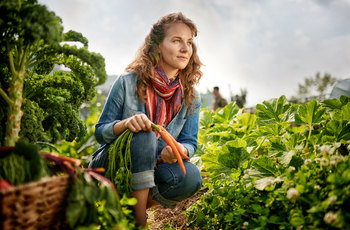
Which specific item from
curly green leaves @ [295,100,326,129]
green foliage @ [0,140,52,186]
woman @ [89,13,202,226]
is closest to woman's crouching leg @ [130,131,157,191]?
woman @ [89,13,202,226]

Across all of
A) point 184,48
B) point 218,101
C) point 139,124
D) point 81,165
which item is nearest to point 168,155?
point 139,124

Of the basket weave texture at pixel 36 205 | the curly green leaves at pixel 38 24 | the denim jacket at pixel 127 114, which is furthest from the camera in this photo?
the denim jacket at pixel 127 114

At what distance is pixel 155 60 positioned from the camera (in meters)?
1.81

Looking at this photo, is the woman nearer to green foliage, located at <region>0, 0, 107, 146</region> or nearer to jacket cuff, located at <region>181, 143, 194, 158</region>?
jacket cuff, located at <region>181, 143, 194, 158</region>

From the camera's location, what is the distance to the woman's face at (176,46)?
1724mm

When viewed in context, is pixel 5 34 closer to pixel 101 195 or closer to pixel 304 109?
pixel 101 195

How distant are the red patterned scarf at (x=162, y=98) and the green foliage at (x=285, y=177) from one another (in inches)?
18.9

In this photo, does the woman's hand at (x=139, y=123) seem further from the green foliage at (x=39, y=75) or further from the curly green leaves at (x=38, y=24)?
the curly green leaves at (x=38, y=24)

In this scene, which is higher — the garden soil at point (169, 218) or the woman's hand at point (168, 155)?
the woman's hand at point (168, 155)

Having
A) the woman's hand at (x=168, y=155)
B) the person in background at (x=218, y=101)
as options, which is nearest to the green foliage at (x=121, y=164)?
the woman's hand at (x=168, y=155)

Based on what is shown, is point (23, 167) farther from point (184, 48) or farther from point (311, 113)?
point (311, 113)

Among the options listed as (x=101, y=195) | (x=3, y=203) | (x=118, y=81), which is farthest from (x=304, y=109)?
(x=3, y=203)

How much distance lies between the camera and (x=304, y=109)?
5.39 feet

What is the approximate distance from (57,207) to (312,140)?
1366mm
